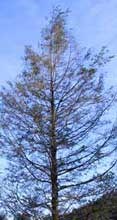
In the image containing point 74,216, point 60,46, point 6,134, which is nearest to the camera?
point 74,216

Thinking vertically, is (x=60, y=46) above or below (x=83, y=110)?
above

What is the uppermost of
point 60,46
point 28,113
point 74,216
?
point 60,46

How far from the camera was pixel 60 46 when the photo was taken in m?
16.6

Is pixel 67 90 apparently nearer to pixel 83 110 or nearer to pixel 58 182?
pixel 83 110

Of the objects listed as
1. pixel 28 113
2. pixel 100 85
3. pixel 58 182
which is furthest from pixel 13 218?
pixel 100 85

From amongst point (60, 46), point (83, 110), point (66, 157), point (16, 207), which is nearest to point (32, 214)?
point (16, 207)

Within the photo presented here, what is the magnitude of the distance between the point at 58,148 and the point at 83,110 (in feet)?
4.16

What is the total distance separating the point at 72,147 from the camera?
15.1m

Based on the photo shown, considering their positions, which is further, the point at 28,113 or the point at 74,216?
the point at 28,113

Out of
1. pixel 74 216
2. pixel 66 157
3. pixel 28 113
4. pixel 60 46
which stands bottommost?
pixel 74 216

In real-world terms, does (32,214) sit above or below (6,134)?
below

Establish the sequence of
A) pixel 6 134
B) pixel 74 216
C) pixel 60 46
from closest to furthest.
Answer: pixel 74 216
pixel 6 134
pixel 60 46

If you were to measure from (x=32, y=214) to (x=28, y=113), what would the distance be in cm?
249

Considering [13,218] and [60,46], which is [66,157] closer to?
[13,218]
